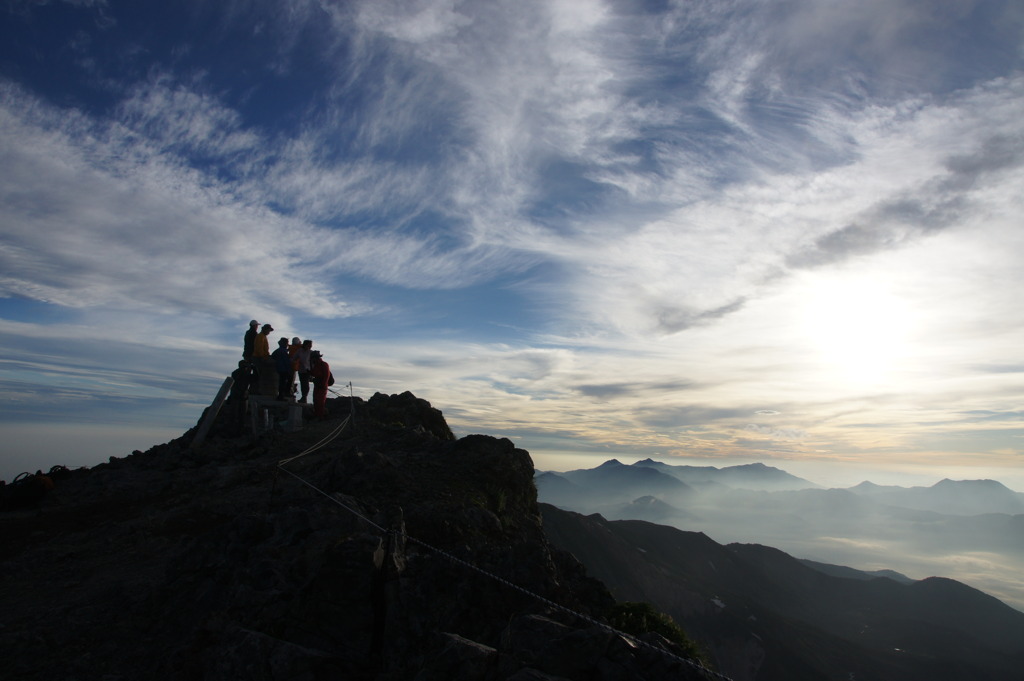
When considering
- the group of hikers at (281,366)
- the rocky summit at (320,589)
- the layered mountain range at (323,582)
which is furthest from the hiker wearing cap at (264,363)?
the rocky summit at (320,589)

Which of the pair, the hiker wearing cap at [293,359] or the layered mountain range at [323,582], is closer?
the layered mountain range at [323,582]

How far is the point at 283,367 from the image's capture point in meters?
21.0

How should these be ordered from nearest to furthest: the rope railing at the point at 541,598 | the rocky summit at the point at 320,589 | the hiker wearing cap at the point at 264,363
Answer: the rope railing at the point at 541,598, the rocky summit at the point at 320,589, the hiker wearing cap at the point at 264,363

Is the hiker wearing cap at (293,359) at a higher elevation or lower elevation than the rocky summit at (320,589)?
higher

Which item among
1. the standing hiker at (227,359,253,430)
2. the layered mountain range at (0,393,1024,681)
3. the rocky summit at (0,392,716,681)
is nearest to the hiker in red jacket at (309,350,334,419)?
the standing hiker at (227,359,253,430)

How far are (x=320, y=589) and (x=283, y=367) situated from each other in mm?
14329

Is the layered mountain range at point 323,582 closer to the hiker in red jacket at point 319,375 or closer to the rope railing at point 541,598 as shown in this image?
the rope railing at point 541,598

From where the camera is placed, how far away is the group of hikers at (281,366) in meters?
21.0

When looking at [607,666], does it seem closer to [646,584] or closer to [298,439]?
[298,439]

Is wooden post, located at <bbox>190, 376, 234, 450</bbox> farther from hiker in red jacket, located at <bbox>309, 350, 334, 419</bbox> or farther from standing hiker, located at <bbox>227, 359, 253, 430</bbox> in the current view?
hiker in red jacket, located at <bbox>309, 350, 334, 419</bbox>

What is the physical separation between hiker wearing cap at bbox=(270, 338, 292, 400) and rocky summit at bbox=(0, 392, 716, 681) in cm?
675

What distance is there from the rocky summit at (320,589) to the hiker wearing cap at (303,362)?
695 centimetres

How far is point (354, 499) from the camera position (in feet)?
38.3

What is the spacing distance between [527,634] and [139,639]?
641 centimetres
